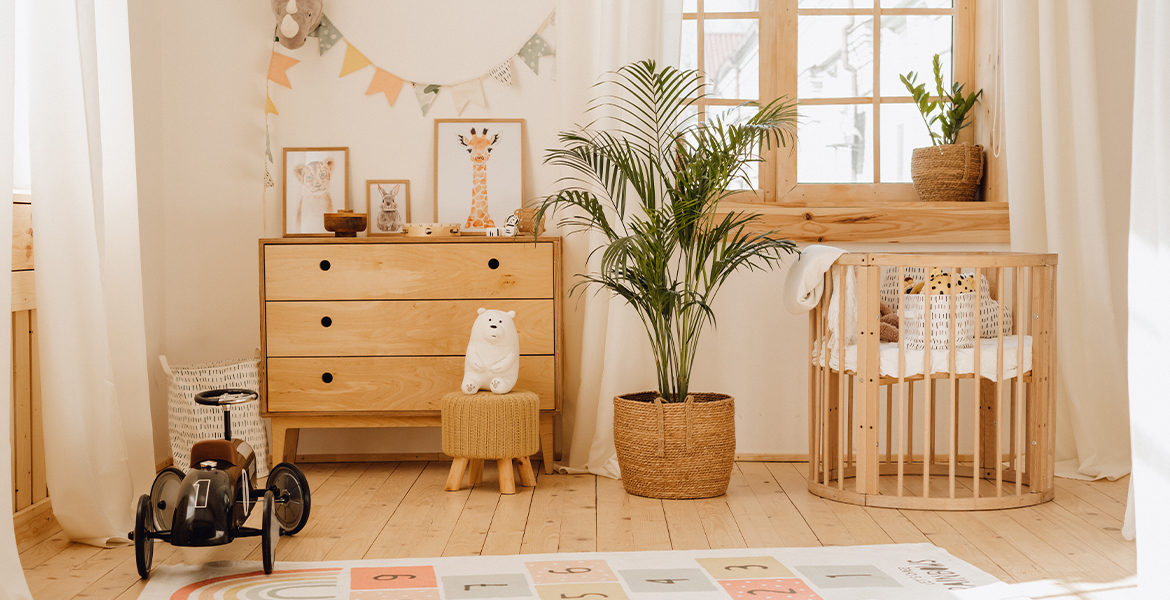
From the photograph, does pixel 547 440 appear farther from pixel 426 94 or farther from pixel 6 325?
pixel 6 325

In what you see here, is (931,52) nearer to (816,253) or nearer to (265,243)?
(816,253)

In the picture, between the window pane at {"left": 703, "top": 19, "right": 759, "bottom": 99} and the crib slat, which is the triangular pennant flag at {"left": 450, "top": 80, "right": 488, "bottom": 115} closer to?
the window pane at {"left": 703, "top": 19, "right": 759, "bottom": 99}

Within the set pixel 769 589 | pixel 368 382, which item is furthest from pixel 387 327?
pixel 769 589

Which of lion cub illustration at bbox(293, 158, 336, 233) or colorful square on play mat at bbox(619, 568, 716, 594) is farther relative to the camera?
lion cub illustration at bbox(293, 158, 336, 233)

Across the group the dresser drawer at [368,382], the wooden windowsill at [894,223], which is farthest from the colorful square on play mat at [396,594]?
the wooden windowsill at [894,223]

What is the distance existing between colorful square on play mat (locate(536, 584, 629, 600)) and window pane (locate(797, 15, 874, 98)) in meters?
2.16

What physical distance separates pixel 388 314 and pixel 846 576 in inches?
66.4

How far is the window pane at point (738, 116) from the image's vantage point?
3.72m

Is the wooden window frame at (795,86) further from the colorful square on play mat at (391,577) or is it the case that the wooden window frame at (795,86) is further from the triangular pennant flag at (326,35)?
the colorful square on play mat at (391,577)

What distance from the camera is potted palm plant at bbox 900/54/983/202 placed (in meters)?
3.63

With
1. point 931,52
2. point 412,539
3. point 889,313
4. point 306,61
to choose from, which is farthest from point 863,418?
point 306,61

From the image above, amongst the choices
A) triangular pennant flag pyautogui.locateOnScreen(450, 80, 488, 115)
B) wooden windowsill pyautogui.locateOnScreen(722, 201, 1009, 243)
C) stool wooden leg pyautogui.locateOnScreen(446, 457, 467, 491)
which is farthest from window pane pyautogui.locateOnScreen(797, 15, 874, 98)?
stool wooden leg pyautogui.locateOnScreen(446, 457, 467, 491)

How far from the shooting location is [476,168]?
12.0ft

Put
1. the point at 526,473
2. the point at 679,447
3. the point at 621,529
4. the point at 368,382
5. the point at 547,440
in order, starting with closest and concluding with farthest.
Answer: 1. the point at 621,529
2. the point at 679,447
3. the point at 526,473
4. the point at 368,382
5. the point at 547,440
